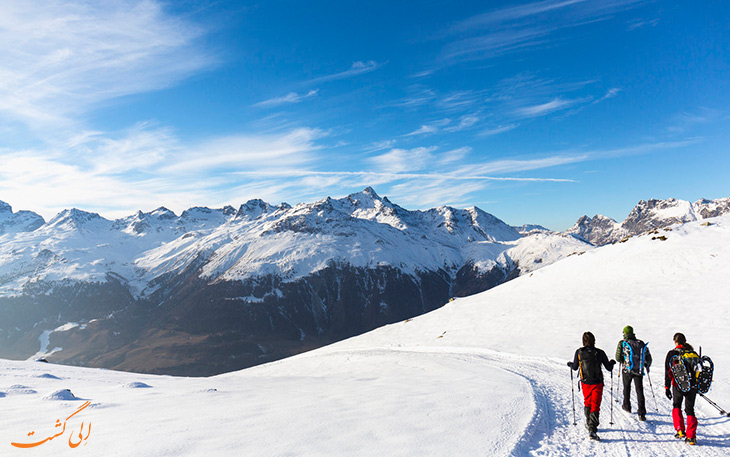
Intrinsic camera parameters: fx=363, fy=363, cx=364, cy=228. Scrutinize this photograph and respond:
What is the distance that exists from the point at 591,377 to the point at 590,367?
263 millimetres

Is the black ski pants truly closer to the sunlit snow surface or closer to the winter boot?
the sunlit snow surface

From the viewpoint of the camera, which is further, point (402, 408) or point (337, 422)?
point (402, 408)

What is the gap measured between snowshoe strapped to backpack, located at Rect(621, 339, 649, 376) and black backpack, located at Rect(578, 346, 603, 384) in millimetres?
2305

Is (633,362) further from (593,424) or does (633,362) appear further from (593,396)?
(593,424)

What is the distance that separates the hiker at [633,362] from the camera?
441 inches

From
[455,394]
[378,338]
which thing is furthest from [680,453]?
[378,338]

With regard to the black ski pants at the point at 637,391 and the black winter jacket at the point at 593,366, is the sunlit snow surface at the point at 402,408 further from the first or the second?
the black winter jacket at the point at 593,366

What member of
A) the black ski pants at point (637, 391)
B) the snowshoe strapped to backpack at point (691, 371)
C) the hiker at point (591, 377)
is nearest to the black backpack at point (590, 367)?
the hiker at point (591, 377)

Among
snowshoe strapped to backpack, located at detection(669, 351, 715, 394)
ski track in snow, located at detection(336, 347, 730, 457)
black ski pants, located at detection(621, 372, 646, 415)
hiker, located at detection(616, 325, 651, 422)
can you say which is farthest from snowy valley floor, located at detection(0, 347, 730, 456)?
snowshoe strapped to backpack, located at detection(669, 351, 715, 394)

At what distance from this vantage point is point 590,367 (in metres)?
10.2

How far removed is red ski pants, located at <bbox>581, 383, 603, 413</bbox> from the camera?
388 inches
